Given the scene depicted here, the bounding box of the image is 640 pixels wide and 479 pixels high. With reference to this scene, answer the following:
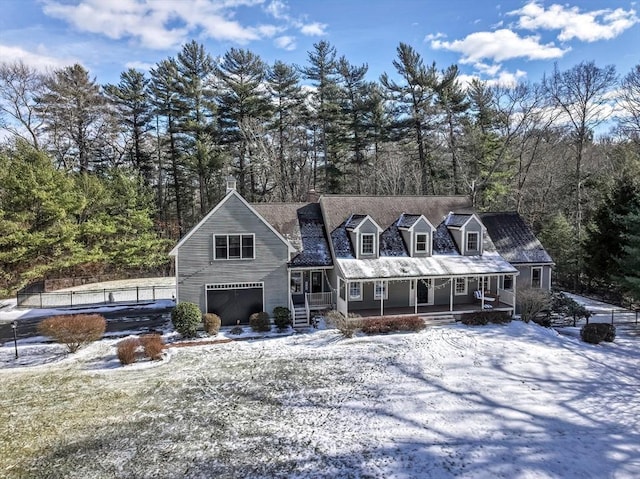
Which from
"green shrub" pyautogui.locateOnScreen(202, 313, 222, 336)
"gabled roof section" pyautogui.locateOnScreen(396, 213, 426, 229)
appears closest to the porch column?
Result: "gabled roof section" pyautogui.locateOnScreen(396, 213, 426, 229)

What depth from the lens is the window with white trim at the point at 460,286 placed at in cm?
2177

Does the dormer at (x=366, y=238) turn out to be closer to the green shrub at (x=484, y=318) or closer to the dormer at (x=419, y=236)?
the dormer at (x=419, y=236)

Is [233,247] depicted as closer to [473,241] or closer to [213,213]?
[213,213]

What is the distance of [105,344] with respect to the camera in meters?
17.1

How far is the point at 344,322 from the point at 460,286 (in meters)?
7.95

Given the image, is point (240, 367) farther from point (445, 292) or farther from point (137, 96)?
point (137, 96)

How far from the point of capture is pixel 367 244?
20.8 meters

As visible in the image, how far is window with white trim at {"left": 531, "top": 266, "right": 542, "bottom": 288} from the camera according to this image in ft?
75.0

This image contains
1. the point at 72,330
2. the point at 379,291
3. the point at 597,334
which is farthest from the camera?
the point at 379,291

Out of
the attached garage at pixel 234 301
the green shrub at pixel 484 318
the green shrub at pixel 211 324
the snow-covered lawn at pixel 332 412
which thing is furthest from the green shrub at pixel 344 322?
the green shrub at pixel 484 318

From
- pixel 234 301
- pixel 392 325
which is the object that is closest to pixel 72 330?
pixel 234 301

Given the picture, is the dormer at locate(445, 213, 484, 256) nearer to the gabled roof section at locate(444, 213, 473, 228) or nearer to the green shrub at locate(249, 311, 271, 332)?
the gabled roof section at locate(444, 213, 473, 228)

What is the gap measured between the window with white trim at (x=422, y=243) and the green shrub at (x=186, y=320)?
11859 millimetres

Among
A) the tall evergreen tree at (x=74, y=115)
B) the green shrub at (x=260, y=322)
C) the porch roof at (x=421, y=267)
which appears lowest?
the green shrub at (x=260, y=322)
